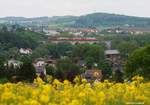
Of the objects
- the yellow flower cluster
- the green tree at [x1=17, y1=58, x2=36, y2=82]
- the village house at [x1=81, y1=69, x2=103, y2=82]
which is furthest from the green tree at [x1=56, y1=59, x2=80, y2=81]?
the yellow flower cluster

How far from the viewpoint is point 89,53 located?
332ft

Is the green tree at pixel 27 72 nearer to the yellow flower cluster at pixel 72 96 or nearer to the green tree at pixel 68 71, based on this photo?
the green tree at pixel 68 71

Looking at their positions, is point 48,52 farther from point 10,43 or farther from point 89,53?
point 89,53

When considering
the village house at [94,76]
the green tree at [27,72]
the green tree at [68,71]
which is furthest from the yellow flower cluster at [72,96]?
the green tree at [27,72]

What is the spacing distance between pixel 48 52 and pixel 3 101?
108 metres

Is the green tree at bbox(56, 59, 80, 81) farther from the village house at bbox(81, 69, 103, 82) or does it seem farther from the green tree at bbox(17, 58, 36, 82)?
the green tree at bbox(17, 58, 36, 82)

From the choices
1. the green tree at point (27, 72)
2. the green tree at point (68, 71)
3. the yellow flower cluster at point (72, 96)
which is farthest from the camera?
the green tree at point (68, 71)

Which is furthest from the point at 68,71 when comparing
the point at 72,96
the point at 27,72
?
the point at 72,96

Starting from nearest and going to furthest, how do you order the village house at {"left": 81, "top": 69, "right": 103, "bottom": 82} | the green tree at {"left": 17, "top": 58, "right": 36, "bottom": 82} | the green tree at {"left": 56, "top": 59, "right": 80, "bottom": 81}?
1. the village house at {"left": 81, "top": 69, "right": 103, "bottom": 82}
2. the green tree at {"left": 17, "top": 58, "right": 36, "bottom": 82}
3. the green tree at {"left": 56, "top": 59, "right": 80, "bottom": 81}

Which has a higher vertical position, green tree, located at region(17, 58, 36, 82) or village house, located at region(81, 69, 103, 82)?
green tree, located at region(17, 58, 36, 82)

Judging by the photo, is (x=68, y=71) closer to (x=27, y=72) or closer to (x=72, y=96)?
(x=27, y=72)

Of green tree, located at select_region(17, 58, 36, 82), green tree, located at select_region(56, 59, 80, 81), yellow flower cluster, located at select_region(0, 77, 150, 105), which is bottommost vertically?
green tree, located at select_region(56, 59, 80, 81)

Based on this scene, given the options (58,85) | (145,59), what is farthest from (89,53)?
(58,85)

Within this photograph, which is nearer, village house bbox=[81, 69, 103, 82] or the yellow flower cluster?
the yellow flower cluster
